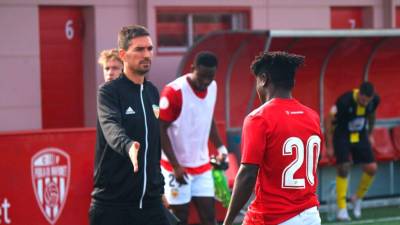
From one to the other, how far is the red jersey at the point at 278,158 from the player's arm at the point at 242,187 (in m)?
0.05

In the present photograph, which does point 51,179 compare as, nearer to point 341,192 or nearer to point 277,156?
point 341,192

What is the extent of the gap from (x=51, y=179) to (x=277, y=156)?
5.32 m

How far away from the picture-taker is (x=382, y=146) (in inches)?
543

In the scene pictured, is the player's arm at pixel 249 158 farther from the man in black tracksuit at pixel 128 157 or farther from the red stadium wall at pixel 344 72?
the red stadium wall at pixel 344 72

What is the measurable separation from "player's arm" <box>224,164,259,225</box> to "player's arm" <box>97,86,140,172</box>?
2.03 ft

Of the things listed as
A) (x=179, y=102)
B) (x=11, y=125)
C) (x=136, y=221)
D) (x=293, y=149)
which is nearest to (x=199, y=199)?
(x=179, y=102)

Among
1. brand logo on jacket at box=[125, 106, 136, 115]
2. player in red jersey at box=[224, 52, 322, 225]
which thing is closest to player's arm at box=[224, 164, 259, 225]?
player in red jersey at box=[224, 52, 322, 225]

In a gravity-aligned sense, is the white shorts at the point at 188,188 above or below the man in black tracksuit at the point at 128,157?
below

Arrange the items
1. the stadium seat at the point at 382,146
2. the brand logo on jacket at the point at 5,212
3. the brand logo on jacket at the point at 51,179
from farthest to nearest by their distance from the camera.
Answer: the stadium seat at the point at 382,146, the brand logo on jacket at the point at 51,179, the brand logo on jacket at the point at 5,212

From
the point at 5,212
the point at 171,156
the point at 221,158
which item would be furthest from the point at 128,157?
the point at 5,212

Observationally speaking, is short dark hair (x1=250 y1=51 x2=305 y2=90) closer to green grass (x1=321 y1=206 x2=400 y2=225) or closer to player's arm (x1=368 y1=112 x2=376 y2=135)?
green grass (x1=321 y1=206 x2=400 y2=225)

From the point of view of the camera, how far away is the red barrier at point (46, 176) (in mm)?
10094

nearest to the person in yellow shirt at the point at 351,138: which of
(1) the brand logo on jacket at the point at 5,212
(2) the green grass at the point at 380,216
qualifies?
(2) the green grass at the point at 380,216

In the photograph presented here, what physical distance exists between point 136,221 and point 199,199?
9.61ft
